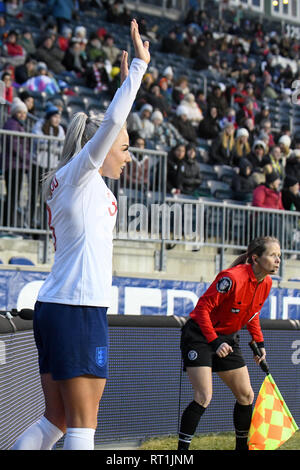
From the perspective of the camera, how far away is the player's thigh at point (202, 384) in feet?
20.9

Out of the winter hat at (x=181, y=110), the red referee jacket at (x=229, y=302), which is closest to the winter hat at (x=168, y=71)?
the winter hat at (x=181, y=110)

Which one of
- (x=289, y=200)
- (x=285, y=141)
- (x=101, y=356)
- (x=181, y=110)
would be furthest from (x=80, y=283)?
(x=285, y=141)

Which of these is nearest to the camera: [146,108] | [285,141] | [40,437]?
[40,437]

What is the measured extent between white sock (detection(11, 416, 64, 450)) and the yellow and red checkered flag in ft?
10.1

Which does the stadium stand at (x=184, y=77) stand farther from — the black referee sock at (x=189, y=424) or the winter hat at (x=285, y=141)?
the black referee sock at (x=189, y=424)

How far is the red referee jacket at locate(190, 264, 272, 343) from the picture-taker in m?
6.51

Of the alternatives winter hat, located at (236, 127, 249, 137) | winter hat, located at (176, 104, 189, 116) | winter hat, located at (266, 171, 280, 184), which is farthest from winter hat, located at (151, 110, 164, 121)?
winter hat, located at (266, 171, 280, 184)

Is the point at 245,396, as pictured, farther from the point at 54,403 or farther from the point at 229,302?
the point at 54,403

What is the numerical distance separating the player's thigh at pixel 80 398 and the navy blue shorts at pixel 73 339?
0.12 feet

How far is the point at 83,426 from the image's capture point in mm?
3875

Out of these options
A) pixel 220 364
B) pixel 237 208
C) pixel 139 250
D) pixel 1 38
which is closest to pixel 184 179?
pixel 237 208

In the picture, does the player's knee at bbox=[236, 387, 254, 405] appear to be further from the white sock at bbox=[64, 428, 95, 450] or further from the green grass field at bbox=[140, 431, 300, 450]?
the white sock at bbox=[64, 428, 95, 450]

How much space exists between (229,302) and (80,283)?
2.87m

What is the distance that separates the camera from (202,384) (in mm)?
6387
